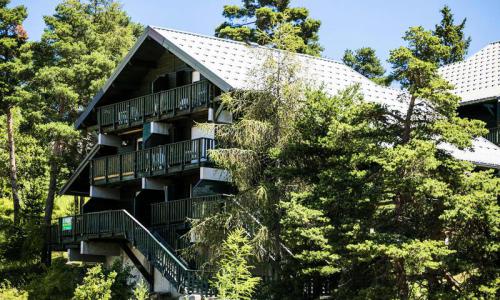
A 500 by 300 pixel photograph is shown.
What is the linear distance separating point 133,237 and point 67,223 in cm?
535

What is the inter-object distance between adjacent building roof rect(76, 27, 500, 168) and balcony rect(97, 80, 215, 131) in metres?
0.81

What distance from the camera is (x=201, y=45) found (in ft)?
117

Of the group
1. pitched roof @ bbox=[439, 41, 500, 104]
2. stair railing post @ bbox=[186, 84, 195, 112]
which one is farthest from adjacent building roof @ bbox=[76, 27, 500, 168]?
pitched roof @ bbox=[439, 41, 500, 104]

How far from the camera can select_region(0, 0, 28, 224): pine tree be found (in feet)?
150

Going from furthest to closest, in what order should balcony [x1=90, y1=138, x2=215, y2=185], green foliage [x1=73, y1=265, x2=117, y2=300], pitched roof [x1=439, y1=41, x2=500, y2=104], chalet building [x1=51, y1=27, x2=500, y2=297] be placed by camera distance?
pitched roof [x1=439, y1=41, x2=500, y2=104]
balcony [x1=90, y1=138, x2=215, y2=185]
chalet building [x1=51, y1=27, x2=500, y2=297]
green foliage [x1=73, y1=265, x2=117, y2=300]

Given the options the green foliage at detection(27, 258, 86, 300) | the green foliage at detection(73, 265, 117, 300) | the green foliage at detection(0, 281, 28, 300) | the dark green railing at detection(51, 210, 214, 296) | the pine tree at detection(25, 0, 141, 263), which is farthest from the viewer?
the pine tree at detection(25, 0, 141, 263)

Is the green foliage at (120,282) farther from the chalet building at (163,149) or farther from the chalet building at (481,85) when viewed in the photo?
the chalet building at (481,85)

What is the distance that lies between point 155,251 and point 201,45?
771 centimetres

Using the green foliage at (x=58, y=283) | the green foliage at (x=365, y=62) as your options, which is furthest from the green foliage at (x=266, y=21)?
the green foliage at (x=58, y=283)

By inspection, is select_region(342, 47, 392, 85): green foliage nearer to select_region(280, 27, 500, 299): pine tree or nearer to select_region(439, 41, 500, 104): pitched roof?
select_region(439, 41, 500, 104): pitched roof

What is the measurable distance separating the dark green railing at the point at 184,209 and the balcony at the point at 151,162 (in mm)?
1134

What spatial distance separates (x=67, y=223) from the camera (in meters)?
38.8

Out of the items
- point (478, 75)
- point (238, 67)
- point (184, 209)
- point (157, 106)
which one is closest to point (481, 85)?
point (478, 75)

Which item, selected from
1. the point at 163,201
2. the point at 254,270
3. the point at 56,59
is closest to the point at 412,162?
the point at 254,270
